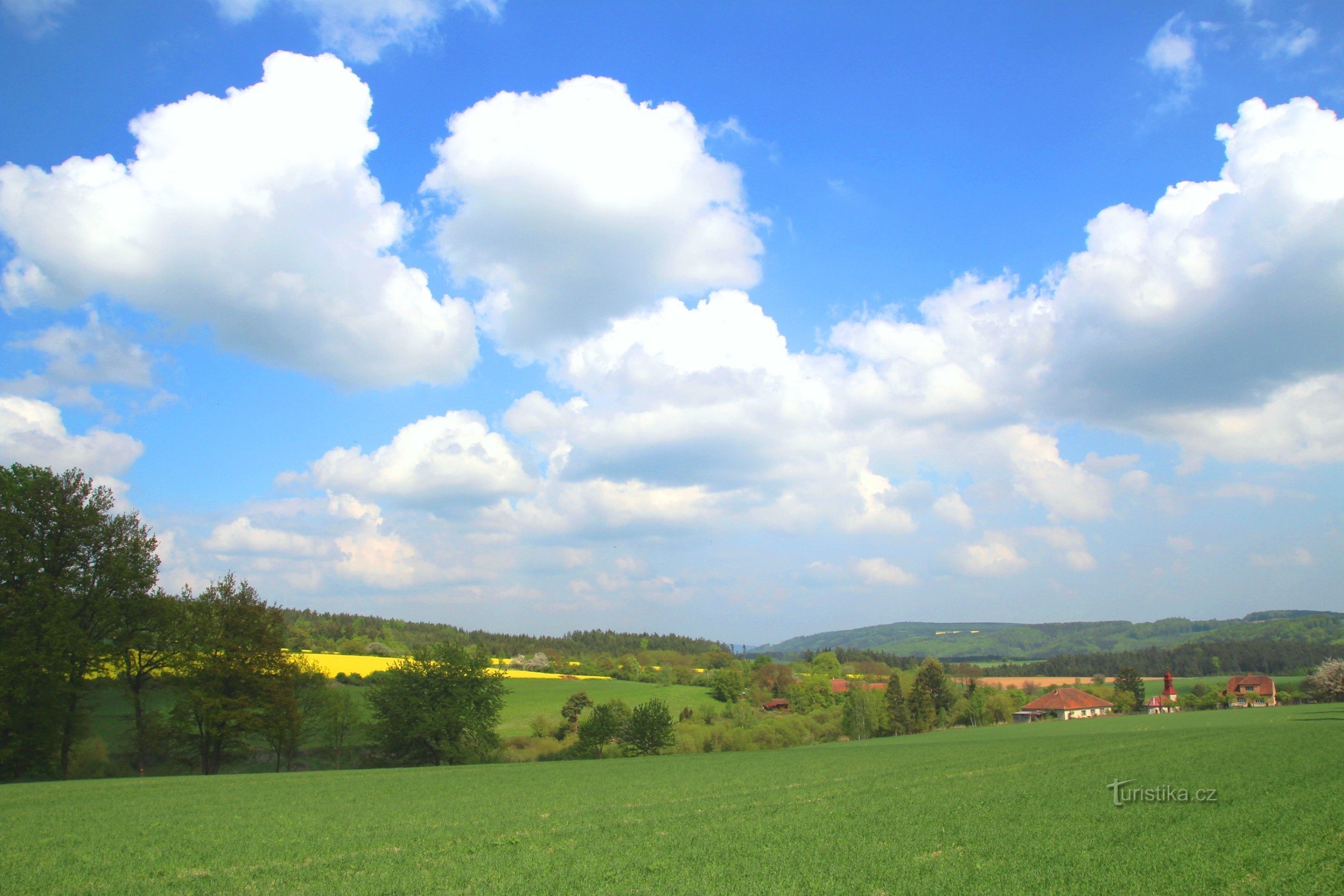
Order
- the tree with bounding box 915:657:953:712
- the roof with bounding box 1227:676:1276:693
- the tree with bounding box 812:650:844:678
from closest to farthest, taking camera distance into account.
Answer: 1. the tree with bounding box 915:657:953:712
2. the roof with bounding box 1227:676:1276:693
3. the tree with bounding box 812:650:844:678

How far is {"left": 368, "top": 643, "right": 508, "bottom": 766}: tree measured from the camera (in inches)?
1981

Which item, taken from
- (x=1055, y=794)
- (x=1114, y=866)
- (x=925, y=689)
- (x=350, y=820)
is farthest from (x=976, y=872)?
(x=925, y=689)

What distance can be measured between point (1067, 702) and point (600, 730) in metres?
81.5

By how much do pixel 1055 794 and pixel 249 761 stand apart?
5017 centimetres

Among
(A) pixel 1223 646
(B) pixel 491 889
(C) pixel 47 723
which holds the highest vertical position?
(B) pixel 491 889

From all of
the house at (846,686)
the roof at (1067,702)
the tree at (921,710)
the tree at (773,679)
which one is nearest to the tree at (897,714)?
the tree at (921,710)

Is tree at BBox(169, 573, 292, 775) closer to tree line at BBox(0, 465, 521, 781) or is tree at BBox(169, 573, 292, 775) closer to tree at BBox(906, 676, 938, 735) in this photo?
tree line at BBox(0, 465, 521, 781)

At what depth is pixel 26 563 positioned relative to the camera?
1336 inches

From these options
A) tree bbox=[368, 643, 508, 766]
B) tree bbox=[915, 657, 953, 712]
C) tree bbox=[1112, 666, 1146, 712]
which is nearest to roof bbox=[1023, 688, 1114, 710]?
tree bbox=[1112, 666, 1146, 712]

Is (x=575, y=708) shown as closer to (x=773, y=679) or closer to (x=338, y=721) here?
(x=338, y=721)

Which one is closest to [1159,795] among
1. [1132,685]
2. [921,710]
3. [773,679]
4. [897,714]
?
[897,714]

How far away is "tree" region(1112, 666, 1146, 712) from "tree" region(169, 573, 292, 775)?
13032cm

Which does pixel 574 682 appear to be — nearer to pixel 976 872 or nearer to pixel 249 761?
pixel 249 761

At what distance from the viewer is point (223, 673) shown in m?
40.8
